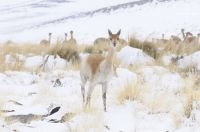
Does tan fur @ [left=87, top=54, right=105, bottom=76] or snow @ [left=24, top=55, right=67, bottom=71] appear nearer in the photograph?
tan fur @ [left=87, top=54, right=105, bottom=76]

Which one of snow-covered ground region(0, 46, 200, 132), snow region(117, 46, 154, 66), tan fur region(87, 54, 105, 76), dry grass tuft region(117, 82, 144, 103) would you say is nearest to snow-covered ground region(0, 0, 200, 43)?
snow region(117, 46, 154, 66)

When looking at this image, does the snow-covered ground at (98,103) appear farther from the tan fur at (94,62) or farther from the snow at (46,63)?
the snow at (46,63)

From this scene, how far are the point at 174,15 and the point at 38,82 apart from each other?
42.3 metres

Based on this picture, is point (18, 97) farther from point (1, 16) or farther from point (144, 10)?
point (1, 16)

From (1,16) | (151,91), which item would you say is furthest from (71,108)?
(1,16)

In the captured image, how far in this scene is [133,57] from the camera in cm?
1309

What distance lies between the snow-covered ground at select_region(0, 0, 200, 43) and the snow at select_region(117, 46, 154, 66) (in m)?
23.9

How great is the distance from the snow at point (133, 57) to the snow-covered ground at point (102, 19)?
78.5 feet

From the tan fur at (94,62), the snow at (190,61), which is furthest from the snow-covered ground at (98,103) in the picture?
the snow at (190,61)

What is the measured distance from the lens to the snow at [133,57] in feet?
42.2

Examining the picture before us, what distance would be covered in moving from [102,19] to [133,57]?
4476 cm

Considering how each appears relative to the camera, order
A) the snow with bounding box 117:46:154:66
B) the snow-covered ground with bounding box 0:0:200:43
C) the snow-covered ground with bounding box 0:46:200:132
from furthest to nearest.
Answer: the snow-covered ground with bounding box 0:0:200:43 → the snow with bounding box 117:46:154:66 → the snow-covered ground with bounding box 0:46:200:132

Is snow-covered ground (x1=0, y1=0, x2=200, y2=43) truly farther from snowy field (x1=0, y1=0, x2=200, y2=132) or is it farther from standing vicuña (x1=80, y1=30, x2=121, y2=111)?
standing vicuña (x1=80, y1=30, x2=121, y2=111)

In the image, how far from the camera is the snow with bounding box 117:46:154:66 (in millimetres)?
12870
